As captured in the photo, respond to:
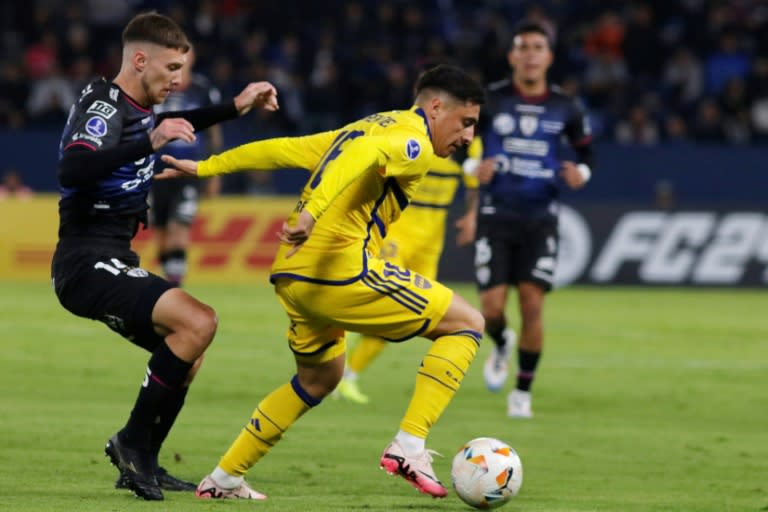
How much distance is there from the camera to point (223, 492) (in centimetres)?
630

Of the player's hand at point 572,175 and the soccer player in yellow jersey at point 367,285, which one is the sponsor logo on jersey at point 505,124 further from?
the soccer player in yellow jersey at point 367,285

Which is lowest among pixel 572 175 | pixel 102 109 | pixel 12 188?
pixel 12 188

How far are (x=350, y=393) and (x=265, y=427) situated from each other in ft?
12.3

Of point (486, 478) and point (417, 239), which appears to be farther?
point (417, 239)

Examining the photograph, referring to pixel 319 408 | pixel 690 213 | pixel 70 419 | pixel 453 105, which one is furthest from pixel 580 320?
pixel 453 105

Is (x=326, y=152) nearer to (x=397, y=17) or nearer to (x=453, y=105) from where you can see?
(x=453, y=105)

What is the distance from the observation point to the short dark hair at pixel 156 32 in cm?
635

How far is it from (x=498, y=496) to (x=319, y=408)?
12.2 ft

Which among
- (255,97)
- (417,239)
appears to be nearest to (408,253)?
(417,239)

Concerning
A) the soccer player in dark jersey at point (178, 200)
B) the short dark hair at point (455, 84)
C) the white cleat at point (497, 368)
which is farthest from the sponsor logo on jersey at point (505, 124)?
the soccer player in dark jersey at point (178, 200)

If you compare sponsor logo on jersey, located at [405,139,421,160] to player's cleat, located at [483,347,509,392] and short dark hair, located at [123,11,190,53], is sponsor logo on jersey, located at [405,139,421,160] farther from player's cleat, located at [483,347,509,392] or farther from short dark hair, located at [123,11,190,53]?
player's cleat, located at [483,347,509,392]

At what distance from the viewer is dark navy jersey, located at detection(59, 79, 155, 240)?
6141 millimetres

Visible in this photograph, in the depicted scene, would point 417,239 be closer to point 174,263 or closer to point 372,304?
point 372,304

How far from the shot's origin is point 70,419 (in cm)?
866
